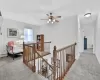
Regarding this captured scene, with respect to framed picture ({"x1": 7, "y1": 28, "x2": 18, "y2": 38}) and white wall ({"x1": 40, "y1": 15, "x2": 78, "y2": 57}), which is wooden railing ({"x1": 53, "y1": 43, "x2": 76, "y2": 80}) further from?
framed picture ({"x1": 7, "y1": 28, "x2": 18, "y2": 38})

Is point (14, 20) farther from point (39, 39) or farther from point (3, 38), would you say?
point (39, 39)

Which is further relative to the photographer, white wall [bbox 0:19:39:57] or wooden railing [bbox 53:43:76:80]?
white wall [bbox 0:19:39:57]

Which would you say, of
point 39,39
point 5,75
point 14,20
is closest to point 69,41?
point 39,39

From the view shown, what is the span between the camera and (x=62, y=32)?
7.07 m

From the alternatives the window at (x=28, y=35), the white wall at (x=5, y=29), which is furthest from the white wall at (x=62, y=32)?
the white wall at (x=5, y=29)

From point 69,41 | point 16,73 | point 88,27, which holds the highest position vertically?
point 88,27

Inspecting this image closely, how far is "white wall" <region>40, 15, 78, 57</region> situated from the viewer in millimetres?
6573

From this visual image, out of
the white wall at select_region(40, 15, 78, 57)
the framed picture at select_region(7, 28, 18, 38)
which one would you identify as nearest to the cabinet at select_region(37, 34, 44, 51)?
the white wall at select_region(40, 15, 78, 57)

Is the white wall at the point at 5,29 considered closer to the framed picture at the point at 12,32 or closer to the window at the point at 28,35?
the framed picture at the point at 12,32

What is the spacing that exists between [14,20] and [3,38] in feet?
4.44

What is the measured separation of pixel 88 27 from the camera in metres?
10.6

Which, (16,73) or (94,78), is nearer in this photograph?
(94,78)

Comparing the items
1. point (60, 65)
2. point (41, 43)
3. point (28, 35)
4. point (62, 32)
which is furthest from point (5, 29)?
point (60, 65)

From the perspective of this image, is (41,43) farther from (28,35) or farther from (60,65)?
(60,65)
